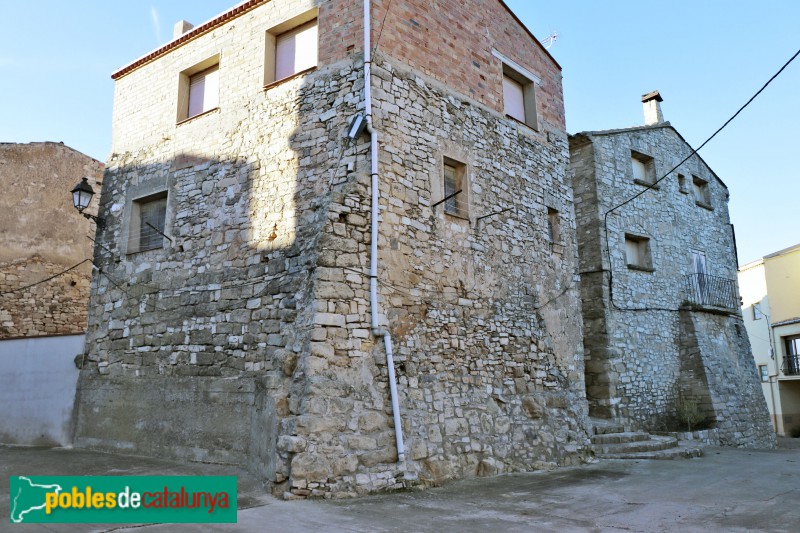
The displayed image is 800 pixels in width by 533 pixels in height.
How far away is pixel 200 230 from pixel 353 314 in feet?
10.9

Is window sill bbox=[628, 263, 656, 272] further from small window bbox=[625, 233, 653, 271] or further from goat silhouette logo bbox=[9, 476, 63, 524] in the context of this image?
goat silhouette logo bbox=[9, 476, 63, 524]

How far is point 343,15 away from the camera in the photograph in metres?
8.71

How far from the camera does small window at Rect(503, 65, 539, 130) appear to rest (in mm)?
10805

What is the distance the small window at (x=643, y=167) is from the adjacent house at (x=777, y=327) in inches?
499

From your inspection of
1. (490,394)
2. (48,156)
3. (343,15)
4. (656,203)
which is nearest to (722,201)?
(656,203)

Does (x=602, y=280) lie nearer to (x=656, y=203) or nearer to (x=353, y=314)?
(x=656, y=203)

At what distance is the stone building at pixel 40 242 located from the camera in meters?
14.1

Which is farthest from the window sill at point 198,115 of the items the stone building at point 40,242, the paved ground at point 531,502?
the stone building at point 40,242

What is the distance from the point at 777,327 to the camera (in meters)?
24.1

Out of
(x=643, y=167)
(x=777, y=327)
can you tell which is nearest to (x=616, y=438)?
(x=643, y=167)

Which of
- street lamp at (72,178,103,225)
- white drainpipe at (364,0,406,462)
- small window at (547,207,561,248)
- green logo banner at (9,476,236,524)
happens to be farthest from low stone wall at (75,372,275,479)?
small window at (547,207,561,248)

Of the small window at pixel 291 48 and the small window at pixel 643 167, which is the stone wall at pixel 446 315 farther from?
the small window at pixel 643 167

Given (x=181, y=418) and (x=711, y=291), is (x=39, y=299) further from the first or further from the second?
(x=711, y=291)

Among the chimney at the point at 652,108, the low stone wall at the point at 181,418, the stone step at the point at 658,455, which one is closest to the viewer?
the low stone wall at the point at 181,418
